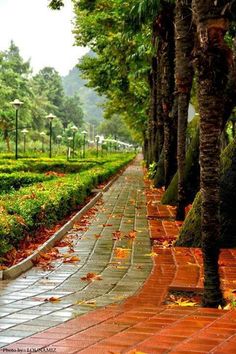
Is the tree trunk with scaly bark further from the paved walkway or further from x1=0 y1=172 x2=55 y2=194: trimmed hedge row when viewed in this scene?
x1=0 y1=172 x2=55 y2=194: trimmed hedge row

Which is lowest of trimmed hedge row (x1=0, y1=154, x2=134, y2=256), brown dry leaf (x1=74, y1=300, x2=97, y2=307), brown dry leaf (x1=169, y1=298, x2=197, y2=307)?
brown dry leaf (x1=169, y1=298, x2=197, y2=307)

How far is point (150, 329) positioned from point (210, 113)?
6.58ft

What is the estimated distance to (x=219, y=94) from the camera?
16.5ft

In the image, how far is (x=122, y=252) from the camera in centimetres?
775

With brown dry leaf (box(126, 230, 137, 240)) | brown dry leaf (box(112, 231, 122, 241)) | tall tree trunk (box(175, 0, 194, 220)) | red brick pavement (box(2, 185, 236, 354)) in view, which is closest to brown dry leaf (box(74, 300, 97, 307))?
red brick pavement (box(2, 185, 236, 354))

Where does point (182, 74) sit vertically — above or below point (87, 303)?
above

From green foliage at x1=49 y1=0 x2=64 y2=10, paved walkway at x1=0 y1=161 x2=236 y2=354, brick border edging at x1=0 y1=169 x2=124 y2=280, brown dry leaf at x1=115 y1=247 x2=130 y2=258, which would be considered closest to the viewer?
paved walkway at x1=0 y1=161 x2=236 y2=354

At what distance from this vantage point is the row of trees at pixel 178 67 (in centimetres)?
500

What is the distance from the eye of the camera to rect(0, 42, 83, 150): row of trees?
5397 centimetres

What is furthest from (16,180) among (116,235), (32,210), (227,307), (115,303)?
(227,307)

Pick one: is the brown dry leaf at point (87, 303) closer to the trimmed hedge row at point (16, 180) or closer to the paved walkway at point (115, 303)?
the paved walkway at point (115, 303)

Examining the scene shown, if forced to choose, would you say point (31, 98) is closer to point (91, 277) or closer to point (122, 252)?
point (122, 252)

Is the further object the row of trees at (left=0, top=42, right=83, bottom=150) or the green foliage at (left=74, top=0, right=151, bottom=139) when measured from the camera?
the row of trees at (left=0, top=42, right=83, bottom=150)

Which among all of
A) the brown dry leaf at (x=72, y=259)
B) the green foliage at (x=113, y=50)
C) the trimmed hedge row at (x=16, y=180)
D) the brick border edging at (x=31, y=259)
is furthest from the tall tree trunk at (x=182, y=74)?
the trimmed hedge row at (x=16, y=180)
